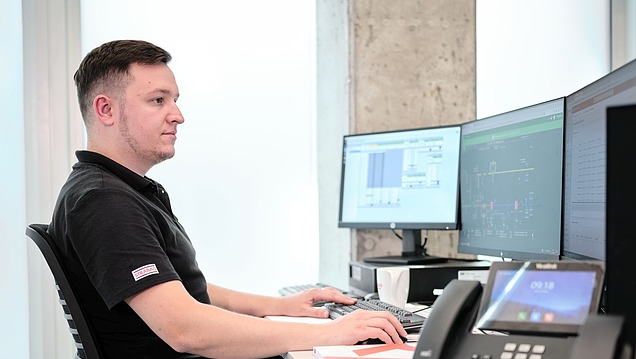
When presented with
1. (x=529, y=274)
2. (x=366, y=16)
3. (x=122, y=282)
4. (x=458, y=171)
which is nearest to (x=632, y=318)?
(x=529, y=274)

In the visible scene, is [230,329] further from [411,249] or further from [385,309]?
A: [411,249]

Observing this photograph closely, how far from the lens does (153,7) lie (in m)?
3.19

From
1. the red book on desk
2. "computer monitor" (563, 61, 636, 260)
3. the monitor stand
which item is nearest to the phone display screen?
the red book on desk

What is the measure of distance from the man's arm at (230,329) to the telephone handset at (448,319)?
0.54 metres

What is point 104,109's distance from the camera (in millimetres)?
1894

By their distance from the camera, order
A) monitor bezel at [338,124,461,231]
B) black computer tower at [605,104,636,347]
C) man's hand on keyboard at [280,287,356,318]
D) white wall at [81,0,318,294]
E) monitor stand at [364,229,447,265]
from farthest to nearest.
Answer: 1. white wall at [81,0,318,294]
2. monitor stand at [364,229,447,265]
3. monitor bezel at [338,124,461,231]
4. man's hand on keyboard at [280,287,356,318]
5. black computer tower at [605,104,636,347]

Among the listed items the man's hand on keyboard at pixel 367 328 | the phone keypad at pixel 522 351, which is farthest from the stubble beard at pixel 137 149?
the phone keypad at pixel 522 351

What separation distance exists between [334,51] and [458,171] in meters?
0.98

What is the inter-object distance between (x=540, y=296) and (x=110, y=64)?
1351 mm

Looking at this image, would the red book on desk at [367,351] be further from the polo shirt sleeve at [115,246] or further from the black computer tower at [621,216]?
the black computer tower at [621,216]

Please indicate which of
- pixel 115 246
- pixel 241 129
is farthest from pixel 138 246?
pixel 241 129

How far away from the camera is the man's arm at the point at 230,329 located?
1.55 metres

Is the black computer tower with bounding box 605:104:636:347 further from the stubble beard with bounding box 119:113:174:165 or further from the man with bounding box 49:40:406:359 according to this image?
the stubble beard with bounding box 119:113:174:165

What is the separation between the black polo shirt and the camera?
1.56 metres
